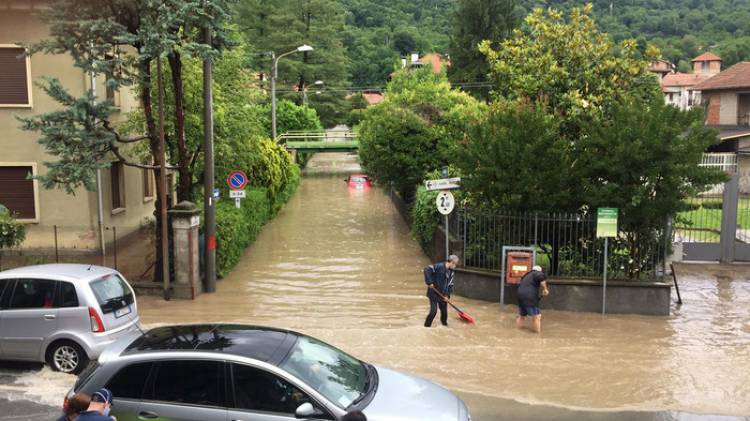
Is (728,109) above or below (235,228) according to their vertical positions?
above

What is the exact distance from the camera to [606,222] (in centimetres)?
1349

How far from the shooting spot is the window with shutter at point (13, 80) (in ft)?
59.6

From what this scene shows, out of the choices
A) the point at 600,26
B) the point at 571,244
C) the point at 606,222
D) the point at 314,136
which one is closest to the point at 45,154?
the point at 571,244

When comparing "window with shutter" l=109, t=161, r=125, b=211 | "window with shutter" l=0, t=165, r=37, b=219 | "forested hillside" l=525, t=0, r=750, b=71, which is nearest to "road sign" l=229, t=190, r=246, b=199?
"window with shutter" l=109, t=161, r=125, b=211

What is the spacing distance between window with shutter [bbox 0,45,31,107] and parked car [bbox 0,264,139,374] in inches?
402

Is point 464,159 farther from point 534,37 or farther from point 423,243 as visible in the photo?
point 423,243

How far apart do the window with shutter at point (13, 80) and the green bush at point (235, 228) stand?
5.92 m

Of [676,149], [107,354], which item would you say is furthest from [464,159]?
[107,354]

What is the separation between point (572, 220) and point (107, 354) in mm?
10431

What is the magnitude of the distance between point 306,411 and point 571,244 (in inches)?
399

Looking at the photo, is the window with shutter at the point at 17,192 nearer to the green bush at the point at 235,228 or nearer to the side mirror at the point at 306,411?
the green bush at the point at 235,228

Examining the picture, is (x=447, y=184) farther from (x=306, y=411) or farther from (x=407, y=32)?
(x=407, y=32)

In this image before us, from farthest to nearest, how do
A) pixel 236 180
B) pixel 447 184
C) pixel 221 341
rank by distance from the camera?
pixel 236 180
pixel 447 184
pixel 221 341

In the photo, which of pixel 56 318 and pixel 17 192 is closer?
pixel 56 318
